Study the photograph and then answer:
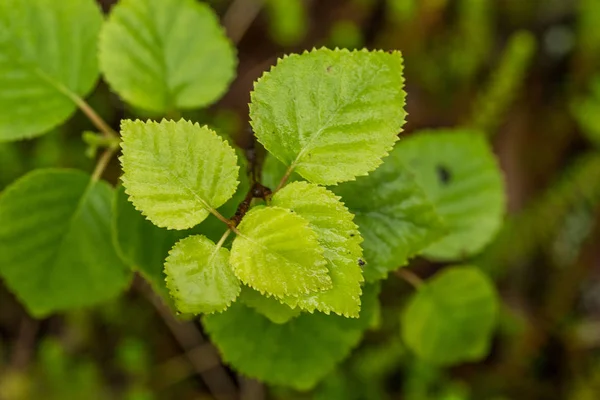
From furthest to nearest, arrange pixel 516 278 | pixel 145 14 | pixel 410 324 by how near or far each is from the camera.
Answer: pixel 516 278
pixel 410 324
pixel 145 14

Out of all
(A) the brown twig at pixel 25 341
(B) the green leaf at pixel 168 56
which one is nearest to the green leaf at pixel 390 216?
(B) the green leaf at pixel 168 56

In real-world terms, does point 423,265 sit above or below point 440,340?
below

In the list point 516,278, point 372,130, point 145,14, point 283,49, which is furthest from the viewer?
point 283,49

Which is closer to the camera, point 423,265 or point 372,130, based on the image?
point 372,130

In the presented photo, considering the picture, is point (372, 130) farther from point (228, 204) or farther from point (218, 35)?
point (218, 35)

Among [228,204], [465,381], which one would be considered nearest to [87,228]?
[228,204]

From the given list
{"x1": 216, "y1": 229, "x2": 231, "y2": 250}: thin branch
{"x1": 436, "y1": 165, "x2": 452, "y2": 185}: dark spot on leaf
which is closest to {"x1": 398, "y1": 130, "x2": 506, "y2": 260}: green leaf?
{"x1": 436, "y1": 165, "x2": 452, "y2": 185}: dark spot on leaf

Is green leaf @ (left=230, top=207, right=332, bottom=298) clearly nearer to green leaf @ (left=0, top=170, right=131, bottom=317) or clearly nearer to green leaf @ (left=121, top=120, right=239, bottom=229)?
green leaf @ (left=121, top=120, right=239, bottom=229)
